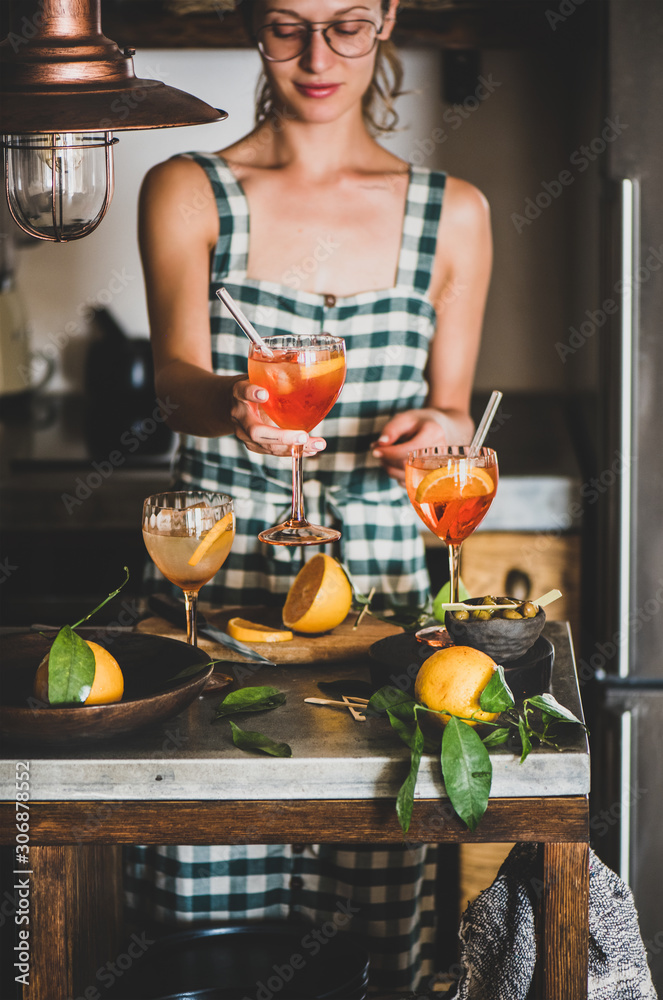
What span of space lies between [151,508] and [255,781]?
0.34 meters

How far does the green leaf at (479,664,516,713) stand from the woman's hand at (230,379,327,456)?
360 mm

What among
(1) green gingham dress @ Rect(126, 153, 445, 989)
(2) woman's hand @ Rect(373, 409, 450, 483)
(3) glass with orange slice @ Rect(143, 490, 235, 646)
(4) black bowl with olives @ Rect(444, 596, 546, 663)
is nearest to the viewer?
(4) black bowl with olives @ Rect(444, 596, 546, 663)

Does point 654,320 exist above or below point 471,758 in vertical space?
above

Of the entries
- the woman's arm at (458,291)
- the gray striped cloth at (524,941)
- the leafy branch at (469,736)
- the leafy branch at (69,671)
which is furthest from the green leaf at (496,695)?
→ the woman's arm at (458,291)

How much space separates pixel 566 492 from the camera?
8.11ft

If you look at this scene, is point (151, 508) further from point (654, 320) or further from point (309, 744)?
point (654, 320)

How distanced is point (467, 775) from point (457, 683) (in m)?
0.09

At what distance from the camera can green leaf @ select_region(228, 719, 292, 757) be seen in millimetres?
933

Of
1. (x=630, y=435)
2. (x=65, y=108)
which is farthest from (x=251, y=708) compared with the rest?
(x=630, y=435)

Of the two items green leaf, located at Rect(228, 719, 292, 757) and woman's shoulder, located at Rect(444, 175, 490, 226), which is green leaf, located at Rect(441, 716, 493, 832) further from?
woman's shoulder, located at Rect(444, 175, 490, 226)

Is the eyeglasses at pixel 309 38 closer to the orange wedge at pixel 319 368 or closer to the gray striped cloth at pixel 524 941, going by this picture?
the orange wedge at pixel 319 368

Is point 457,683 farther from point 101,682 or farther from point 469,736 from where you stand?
point 101,682

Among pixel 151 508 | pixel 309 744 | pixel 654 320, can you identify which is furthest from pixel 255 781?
pixel 654 320

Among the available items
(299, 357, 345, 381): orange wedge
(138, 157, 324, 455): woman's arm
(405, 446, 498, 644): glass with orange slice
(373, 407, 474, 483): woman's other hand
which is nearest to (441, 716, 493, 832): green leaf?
(405, 446, 498, 644): glass with orange slice
